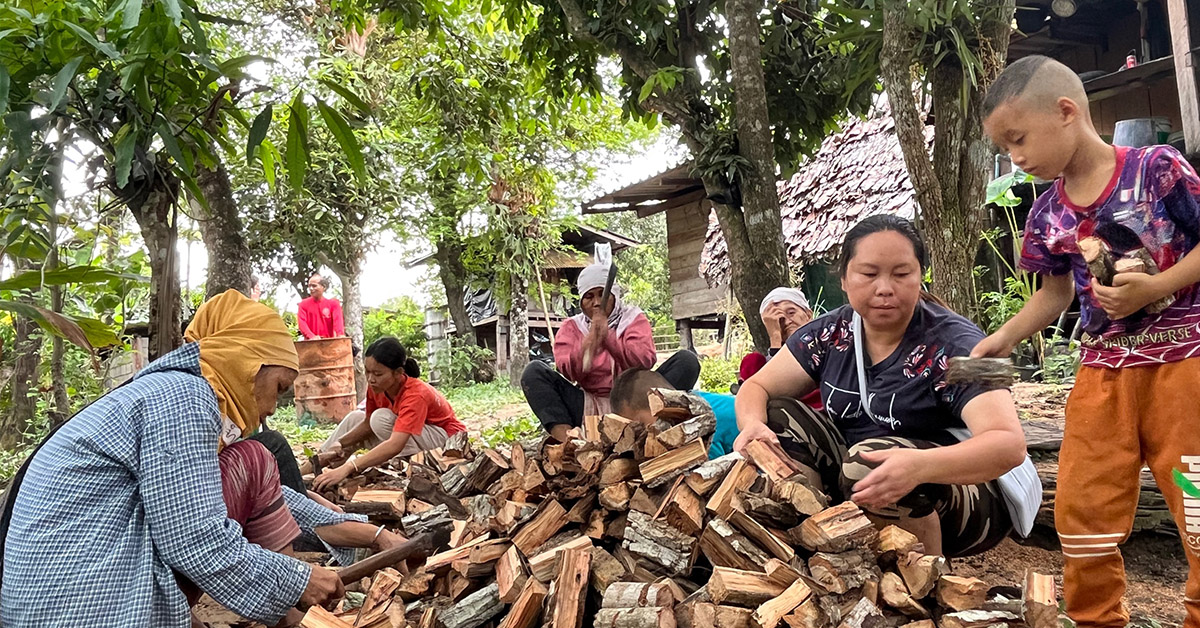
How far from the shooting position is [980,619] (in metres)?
1.53

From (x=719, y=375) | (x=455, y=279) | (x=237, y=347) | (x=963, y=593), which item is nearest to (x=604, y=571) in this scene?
(x=963, y=593)

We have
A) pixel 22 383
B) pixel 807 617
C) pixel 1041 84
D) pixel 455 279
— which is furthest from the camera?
pixel 455 279

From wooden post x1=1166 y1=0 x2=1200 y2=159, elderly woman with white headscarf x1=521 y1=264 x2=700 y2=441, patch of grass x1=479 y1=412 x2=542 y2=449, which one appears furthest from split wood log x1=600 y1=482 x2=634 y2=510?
wooden post x1=1166 y1=0 x2=1200 y2=159

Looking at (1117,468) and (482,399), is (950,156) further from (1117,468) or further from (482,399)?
(482,399)

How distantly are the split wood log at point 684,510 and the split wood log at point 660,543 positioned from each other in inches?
0.8

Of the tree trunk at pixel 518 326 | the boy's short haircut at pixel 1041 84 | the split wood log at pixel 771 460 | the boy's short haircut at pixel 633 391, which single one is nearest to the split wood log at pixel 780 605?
the split wood log at pixel 771 460

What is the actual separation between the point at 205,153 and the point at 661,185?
8947 mm

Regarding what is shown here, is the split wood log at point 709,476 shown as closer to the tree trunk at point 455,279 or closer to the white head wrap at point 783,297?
the white head wrap at point 783,297

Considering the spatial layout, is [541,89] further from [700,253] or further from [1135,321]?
[700,253]

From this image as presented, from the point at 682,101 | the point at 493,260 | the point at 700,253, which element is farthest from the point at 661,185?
the point at 682,101

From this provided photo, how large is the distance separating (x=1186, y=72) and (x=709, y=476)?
544cm

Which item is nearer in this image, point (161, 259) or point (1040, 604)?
point (1040, 604)

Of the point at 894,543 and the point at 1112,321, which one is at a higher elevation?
the point at 1112,321

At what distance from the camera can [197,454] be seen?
5.90 ft
